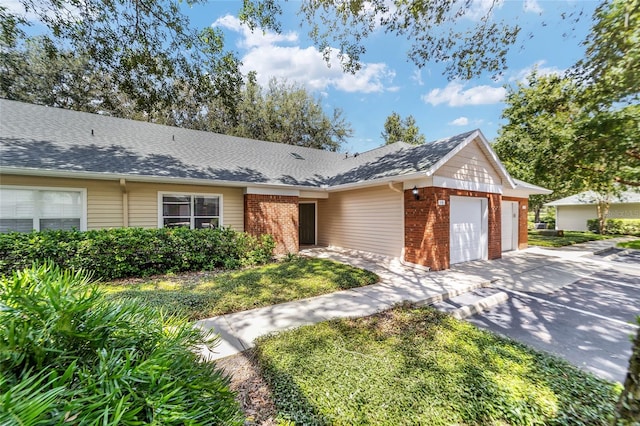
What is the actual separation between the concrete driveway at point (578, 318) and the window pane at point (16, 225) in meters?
11.3

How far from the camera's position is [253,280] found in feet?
21.8

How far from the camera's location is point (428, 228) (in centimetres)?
816

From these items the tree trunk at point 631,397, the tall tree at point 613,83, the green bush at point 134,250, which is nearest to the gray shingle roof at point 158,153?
the green bush at point 134,250

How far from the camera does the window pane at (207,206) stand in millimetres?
9492

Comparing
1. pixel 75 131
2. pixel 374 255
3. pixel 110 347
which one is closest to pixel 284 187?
pixel 374 255

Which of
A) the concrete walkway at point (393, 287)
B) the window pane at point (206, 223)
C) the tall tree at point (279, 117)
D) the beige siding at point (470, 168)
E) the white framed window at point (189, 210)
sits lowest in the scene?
the concrete walkway at point (393, 287)

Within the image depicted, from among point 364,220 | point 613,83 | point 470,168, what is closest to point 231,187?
point 364,220

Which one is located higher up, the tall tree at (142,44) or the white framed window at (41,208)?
the tall tree at (142,44)

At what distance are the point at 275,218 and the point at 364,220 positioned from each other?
3.67 m

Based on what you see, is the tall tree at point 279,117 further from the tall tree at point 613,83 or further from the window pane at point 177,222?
the tall tree at point 613,83

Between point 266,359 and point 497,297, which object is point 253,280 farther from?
point 497,297

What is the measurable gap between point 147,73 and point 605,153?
14101 millimetres

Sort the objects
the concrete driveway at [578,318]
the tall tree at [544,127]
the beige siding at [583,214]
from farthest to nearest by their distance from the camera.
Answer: the beige siding at [583,214] → the tall tree at [544,127] → the concrete driveway at [578,318]

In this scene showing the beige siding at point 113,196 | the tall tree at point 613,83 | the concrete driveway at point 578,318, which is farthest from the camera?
the beige siding at point 113,196
